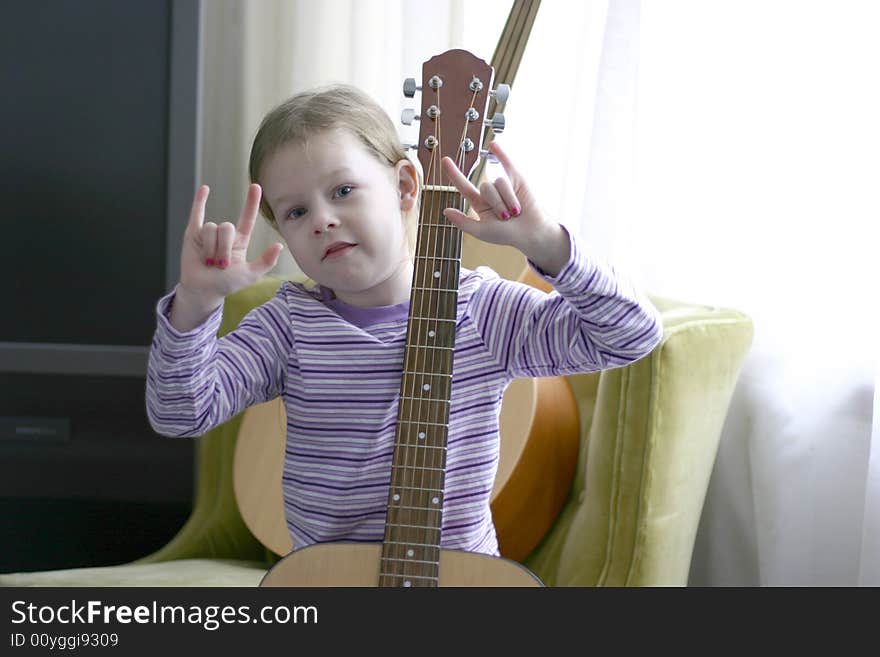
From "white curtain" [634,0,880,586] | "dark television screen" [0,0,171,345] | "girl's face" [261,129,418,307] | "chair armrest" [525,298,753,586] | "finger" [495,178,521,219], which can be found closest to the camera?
"finger" [495,178,521,219]

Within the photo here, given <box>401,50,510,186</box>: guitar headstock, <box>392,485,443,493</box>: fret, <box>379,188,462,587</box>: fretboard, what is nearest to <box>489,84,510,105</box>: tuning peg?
<box>401,50,510,186</box>: guitar headstock

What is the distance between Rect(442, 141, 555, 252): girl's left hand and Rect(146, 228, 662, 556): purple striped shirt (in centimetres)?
12

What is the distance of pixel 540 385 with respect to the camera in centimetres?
125

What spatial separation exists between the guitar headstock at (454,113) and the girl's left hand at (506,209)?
0.13 meters

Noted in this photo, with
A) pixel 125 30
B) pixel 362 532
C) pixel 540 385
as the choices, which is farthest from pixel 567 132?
pixel 362 532

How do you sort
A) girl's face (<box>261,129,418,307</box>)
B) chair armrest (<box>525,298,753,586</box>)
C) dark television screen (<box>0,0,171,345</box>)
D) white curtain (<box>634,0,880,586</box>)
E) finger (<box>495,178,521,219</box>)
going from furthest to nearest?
dark television screen (<box>0,0,171,345</box>)
white curtain (<box>634,0,880,586</box>)
chair armrest (<box>525,298,753,586</box>)
girl's face (<box>261,129,418,307</box>)
finger (<box>495,178,521,219</box>)

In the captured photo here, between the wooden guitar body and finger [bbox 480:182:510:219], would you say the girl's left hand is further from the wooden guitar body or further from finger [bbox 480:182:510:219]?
the wooden guitar body

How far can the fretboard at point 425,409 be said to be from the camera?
0.84 meters

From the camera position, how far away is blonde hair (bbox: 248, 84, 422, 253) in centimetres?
90

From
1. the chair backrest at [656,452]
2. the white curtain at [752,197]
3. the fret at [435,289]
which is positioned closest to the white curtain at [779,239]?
the white curtain at [752,197]

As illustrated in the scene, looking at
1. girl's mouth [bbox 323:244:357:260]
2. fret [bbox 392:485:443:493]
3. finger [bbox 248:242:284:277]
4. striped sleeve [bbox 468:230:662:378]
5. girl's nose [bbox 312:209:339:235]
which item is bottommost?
fret [bbox 392:485:443:493]
